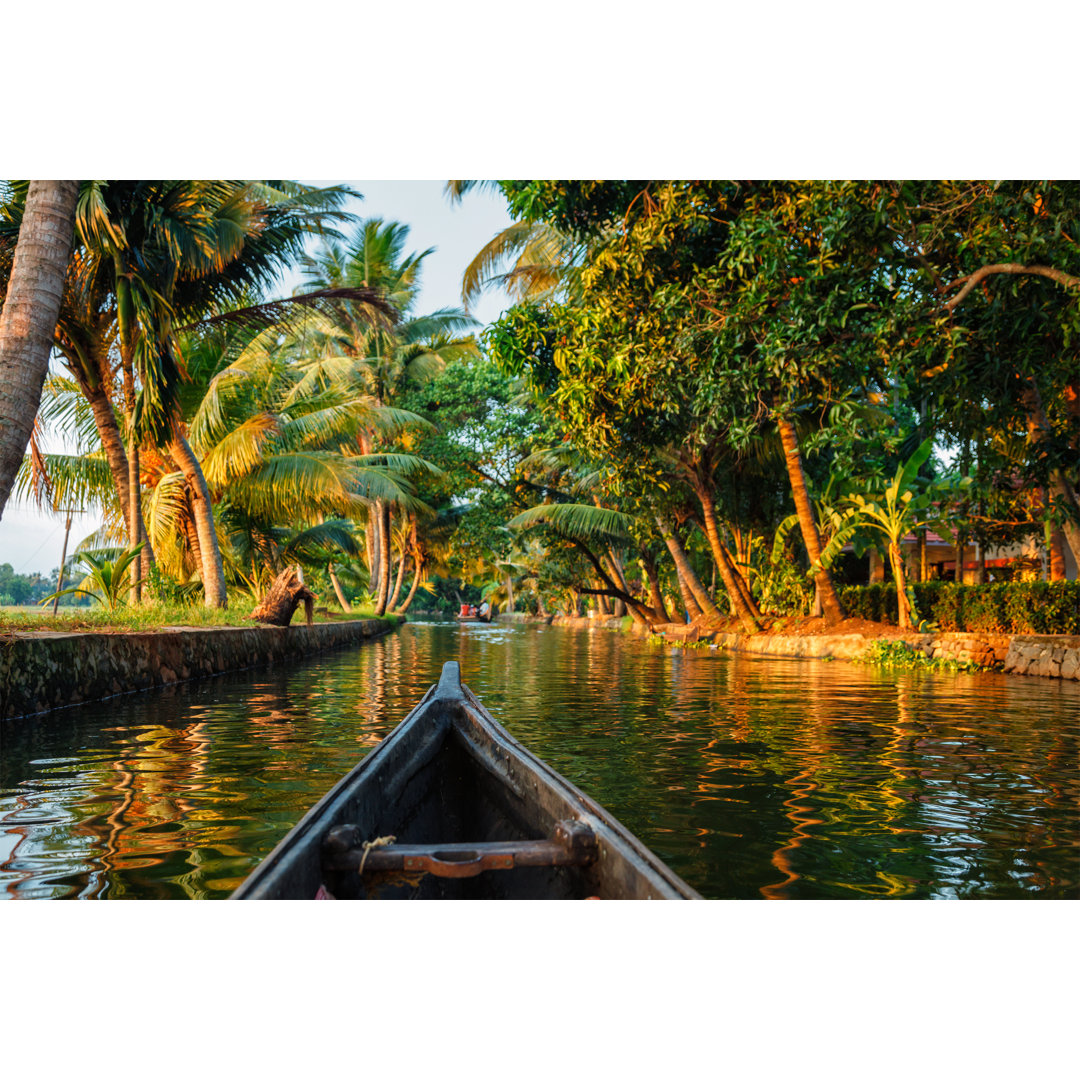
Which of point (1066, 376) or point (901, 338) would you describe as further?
point (1066, 376)

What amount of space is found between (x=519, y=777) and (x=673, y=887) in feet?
4.51

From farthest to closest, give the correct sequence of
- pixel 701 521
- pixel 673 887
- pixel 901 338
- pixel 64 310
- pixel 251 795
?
pixel 701 521, pixel 64 310, pixel 901 338, pixel 251 795, pixel 673 887

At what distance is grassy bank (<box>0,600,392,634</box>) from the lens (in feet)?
25.1

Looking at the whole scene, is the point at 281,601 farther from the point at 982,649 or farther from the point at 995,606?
the point at 995,606

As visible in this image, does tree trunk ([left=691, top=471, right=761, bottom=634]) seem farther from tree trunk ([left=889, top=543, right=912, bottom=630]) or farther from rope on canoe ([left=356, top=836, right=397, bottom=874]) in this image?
rope on canoe ([left=356, top=836, right=397, bottom=874])

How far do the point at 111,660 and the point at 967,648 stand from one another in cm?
1055

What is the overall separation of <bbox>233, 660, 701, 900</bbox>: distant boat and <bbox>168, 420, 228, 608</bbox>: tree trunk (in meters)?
9.47

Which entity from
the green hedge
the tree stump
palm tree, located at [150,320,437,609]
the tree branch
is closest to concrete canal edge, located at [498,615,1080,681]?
the green hedge

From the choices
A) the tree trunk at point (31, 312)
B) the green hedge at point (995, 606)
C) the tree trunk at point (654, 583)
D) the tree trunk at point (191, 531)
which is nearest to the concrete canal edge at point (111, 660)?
the tree trunk at point (31, 312)

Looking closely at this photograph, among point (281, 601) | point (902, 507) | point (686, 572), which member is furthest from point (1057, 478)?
point (281, 601)

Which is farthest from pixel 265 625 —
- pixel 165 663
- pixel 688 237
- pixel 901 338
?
pixel 901 338

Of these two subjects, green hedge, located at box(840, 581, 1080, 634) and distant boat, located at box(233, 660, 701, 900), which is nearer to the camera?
distant boat, located at box(233, 660, 701, 900)

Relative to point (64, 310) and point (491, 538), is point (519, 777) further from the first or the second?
point (491, 538)

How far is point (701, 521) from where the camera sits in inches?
786
